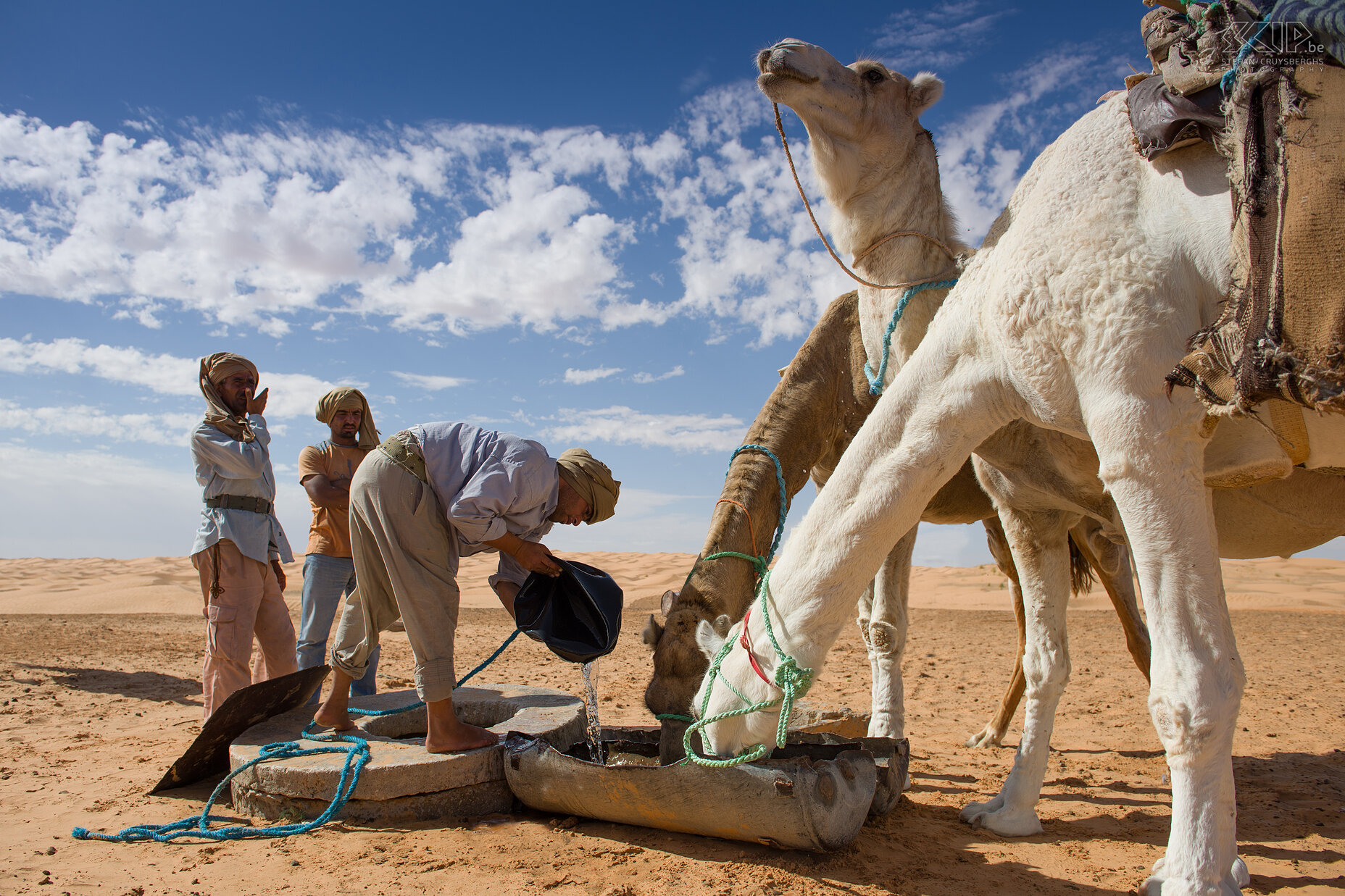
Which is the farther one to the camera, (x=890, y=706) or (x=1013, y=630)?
(x=1013, y=630)

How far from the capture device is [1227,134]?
8.00 ft

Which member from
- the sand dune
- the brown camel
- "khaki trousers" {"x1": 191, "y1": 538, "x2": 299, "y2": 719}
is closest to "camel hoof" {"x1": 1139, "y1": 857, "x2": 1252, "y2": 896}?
the brown camel

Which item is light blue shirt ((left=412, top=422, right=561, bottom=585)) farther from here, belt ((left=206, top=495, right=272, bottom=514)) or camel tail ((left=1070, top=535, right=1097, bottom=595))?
camel tail ((left=1070, top=535, right=1097, bottom=595))

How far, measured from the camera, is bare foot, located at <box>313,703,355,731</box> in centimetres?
396

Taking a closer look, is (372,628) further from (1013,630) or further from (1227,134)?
(1013,630)

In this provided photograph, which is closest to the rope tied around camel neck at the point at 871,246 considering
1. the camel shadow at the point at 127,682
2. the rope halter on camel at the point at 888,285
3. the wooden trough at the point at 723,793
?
the rope halter on camel at the point at 888,285

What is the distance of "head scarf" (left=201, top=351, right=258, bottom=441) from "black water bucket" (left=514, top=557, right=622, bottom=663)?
2183mm

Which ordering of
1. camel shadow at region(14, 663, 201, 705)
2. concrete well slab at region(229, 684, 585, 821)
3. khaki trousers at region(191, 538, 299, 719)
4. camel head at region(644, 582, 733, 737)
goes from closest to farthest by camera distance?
1. concrete well slab at region(229, 684, 585, 821)
2. camel head at region(644, 582, 733, 737)
3. khaki trousers at region(191, 538, 299, 719)
4. camel shadow at region(14, 663, 201, 705)

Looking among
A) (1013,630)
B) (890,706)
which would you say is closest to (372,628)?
(890,706)

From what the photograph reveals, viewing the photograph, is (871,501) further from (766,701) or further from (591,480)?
(591,480)

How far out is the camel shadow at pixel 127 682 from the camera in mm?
6730

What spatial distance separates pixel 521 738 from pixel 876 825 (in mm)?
1615

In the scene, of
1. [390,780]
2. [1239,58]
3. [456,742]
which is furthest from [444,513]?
[1239,58]

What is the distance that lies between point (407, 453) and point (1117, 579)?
456 centimetres
